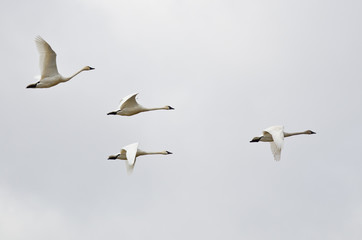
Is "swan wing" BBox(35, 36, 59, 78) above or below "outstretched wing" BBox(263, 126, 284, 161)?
above

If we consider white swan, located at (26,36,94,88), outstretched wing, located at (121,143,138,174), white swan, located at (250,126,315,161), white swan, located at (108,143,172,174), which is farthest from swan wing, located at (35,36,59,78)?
white swan, located at (250,126,315,161)

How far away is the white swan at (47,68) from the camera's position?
201ft

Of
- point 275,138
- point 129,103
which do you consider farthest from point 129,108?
point 275,138

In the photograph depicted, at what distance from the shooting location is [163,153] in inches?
2680

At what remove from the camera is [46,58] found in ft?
202

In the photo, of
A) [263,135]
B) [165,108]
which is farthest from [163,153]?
[263,135]

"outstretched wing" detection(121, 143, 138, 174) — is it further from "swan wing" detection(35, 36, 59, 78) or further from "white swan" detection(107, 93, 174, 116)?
"swan wing" detection(35, 36, 59, 78)

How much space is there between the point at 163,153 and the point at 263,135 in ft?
22.0

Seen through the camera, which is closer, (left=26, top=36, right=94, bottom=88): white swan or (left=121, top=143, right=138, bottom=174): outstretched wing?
(left=121, top=143, right=138, bottom=174): outstretched wing

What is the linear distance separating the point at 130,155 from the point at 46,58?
22.1 feet

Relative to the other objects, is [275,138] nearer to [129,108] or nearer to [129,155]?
[129,155]

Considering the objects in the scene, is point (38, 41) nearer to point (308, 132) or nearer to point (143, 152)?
point (143, 152)

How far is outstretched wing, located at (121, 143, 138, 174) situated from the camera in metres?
57.8

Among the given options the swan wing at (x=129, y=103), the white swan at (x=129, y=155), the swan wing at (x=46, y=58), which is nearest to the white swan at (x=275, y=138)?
the swan wing at (x=129, y=103)
